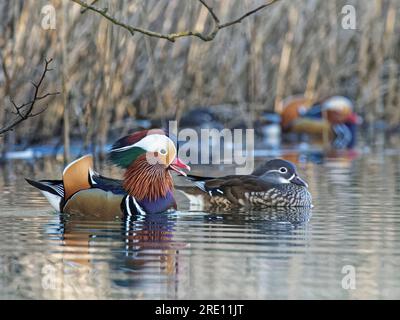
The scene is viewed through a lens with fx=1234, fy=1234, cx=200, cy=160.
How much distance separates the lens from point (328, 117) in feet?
56.1

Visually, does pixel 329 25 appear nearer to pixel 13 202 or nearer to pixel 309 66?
pixel 309 66

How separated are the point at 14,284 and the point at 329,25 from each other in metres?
11.1

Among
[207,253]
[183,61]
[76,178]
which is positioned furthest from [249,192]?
[183,61]

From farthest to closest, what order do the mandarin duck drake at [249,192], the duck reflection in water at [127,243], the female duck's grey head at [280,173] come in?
the female duck's grey head at [280,173]
the mandarin duck drake at [249,192]
the duck reflection in water at [127,243]

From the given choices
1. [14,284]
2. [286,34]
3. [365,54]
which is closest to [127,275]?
[14,284]

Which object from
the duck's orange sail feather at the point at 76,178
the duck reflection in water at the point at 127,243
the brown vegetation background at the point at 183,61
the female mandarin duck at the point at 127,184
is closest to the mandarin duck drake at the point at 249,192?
the female mandarin duck at the point at 127,184

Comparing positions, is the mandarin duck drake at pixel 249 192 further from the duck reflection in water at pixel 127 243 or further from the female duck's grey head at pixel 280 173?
the duck reflection in water at pixel 127 243

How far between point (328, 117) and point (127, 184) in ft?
31.7

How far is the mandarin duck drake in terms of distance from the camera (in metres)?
8.21

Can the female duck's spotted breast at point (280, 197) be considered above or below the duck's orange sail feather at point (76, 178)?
below

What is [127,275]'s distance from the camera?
541 cm

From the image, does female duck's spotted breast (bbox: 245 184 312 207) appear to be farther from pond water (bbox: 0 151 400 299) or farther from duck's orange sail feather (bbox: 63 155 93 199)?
duck's orange sail feather (bbox: 63 155 93 199)

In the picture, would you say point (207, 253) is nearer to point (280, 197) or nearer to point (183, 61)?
point (280, 197)

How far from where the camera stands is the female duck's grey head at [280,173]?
333 inches
